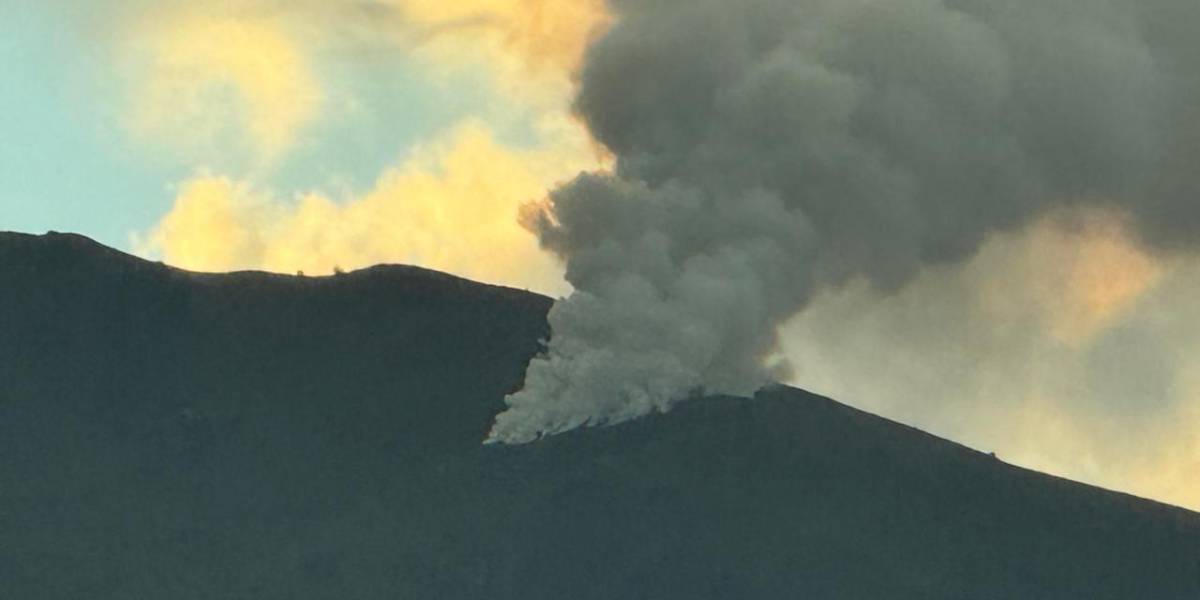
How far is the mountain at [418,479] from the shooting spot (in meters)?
121

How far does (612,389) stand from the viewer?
454 ft

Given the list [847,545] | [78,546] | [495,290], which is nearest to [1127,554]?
[847,545]

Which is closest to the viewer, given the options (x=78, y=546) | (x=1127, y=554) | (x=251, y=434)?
(x=78, y=546)

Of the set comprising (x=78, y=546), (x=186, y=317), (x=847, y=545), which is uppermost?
(x=186, y=317)

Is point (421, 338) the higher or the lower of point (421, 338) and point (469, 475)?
the higher

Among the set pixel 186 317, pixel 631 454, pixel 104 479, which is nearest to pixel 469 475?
pixel 631 454

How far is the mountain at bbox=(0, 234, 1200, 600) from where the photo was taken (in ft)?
398

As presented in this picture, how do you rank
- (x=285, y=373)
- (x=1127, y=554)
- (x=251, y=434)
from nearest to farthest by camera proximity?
(x=1127, y=554) < (x=251, y=434) < (x=285, y=373)

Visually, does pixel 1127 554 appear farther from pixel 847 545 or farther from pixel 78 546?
pixel 78 546

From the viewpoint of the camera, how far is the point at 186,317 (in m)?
157

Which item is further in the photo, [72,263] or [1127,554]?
[72,263]

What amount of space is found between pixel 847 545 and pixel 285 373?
141 feet

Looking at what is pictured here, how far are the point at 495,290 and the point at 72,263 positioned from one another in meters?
28.4

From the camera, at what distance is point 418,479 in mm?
136375
